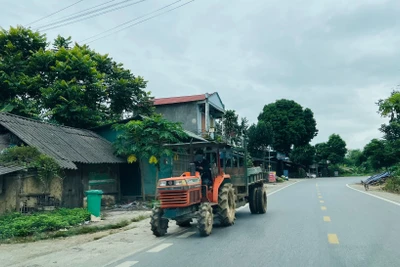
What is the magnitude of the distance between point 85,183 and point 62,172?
242 centimetres

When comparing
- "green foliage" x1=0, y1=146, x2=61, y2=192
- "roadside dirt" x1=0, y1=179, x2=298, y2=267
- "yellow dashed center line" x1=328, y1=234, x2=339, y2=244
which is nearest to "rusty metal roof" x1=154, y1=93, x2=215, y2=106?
"green foliage" x1=0, y1=146, x2=61, y2=192

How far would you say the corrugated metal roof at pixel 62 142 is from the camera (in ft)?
50.5

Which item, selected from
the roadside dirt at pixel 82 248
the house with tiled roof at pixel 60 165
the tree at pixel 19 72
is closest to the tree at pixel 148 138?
the house with tiled roof at pixel 60 165

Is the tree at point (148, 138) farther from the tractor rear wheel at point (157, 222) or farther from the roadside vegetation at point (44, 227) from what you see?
the tractor rear wheel at point (157, 222)

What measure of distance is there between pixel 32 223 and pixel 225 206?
559cm

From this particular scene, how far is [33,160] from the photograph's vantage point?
14078 millimetres

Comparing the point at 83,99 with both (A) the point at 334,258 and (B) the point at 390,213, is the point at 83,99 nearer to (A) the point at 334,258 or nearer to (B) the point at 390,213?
(B) the point at 390,213

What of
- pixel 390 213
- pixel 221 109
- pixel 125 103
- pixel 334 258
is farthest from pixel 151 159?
pixel 221 109

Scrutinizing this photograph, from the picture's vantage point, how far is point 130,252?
790cm

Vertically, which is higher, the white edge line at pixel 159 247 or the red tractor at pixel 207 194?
the red tractor at pixel 207 194

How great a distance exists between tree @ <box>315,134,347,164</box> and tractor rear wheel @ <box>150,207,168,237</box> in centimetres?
6591

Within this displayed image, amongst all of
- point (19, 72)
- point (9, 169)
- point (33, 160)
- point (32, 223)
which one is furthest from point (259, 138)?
point (32, 223)

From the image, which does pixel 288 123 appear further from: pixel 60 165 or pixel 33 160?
pixel 33 160

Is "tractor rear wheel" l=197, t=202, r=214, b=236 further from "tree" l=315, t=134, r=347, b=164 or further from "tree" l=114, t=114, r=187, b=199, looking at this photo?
"tree" l=315, t=134, r=347, b=164
